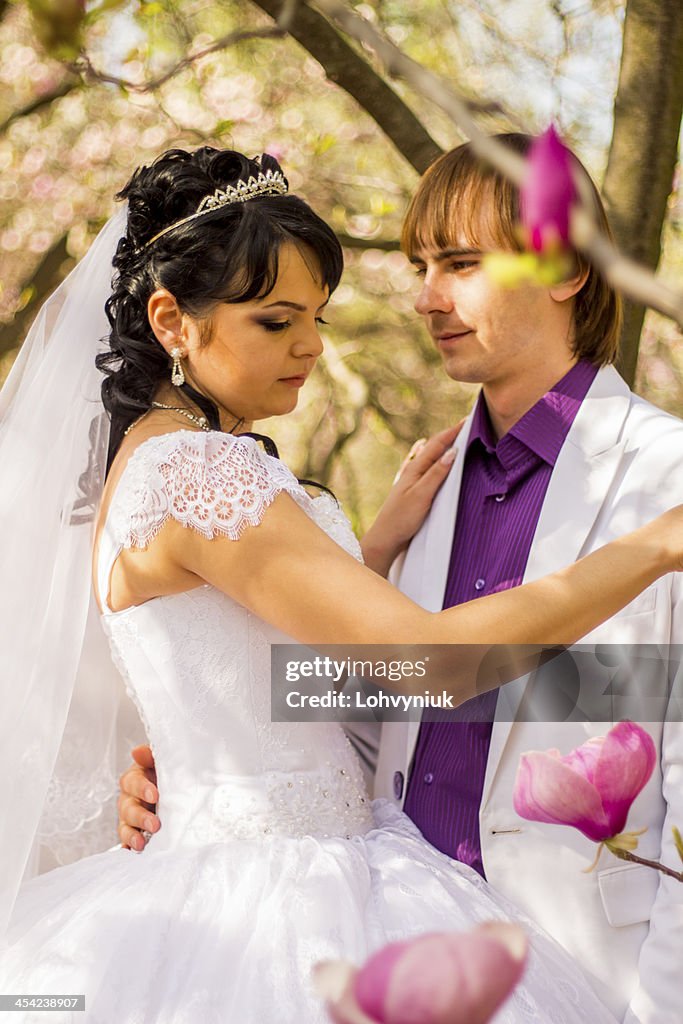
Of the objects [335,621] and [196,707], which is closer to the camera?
[335,621]

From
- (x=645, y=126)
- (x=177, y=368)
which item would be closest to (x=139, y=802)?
(x=177, y=368)

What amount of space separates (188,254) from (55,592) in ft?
2.36

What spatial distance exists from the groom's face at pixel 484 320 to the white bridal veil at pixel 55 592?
751mm

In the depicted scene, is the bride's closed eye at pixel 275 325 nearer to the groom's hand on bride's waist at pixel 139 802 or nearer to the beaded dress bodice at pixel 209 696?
the beaded dress bodice at pixel 209 696

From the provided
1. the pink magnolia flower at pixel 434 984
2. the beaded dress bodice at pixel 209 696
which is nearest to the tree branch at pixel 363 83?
the beaded dress bodice at pixel 209 696

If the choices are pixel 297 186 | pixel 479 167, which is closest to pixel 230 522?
pixel 479 167

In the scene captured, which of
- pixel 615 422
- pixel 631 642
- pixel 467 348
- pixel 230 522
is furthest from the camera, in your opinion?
pixel 467 348

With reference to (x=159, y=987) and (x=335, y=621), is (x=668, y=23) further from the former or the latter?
(x=159, y=987)

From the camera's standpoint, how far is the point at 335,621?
1.64 meters

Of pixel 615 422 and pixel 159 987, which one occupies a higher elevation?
pixel 615 422

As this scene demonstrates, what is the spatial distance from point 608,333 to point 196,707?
1297 mm

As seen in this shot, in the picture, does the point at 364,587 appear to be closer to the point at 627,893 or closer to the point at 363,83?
the point at 627,893

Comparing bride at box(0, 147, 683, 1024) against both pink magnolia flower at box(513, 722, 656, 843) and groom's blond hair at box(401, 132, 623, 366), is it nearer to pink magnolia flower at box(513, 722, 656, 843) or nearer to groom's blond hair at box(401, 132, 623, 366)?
groom's blond hair at box(401, 132, 623, 366)

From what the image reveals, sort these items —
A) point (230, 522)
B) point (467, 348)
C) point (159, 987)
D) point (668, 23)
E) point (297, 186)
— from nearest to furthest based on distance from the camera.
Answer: point (159, 987), point (230, 522), point (467, 348), point (668, 23), point (297, 186)
